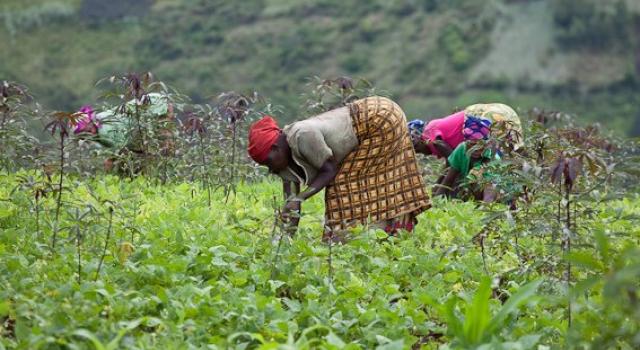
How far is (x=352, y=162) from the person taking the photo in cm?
661

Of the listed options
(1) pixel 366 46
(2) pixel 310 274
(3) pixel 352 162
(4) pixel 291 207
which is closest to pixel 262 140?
(4) pixel 291 207

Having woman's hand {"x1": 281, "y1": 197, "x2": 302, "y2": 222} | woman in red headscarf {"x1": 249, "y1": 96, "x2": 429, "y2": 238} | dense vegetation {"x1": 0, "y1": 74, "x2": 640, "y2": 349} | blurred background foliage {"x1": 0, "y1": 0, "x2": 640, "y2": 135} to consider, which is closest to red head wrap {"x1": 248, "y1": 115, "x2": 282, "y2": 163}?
woman in red headscarf {"x1": 249, "y1": 96, "x2": 429, "y2": 238}

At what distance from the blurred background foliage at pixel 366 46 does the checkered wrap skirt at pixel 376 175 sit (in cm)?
4278

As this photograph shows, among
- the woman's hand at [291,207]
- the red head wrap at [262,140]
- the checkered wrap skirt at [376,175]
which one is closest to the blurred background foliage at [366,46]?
the checkered wrap skirt at [376,175]

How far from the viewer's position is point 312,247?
5609 millimetres

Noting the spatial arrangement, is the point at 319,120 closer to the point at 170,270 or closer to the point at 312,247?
the point at 312,247

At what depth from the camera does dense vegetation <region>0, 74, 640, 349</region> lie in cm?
415

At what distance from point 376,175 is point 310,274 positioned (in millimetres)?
1575

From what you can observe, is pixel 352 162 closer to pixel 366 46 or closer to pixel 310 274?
pixel 310 274

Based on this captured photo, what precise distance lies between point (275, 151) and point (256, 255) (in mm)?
796

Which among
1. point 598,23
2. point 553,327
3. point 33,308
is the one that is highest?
point 33,308

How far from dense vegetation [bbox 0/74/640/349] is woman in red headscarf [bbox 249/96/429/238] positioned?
0.23 meters

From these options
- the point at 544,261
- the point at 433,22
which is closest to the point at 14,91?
the point at 544,261

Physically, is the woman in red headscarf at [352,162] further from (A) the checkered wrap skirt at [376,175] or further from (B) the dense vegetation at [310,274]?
(B) the dense vegetation at [310,274]
